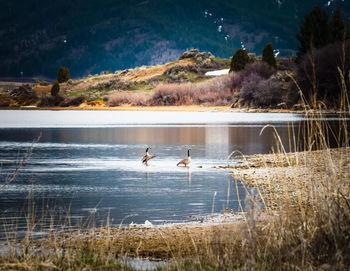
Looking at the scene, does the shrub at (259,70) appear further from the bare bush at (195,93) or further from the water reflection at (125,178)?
the water reflection at (125,178)

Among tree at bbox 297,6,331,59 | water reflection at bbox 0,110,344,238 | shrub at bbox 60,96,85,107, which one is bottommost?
water reflection at bbox 0,110,344,238

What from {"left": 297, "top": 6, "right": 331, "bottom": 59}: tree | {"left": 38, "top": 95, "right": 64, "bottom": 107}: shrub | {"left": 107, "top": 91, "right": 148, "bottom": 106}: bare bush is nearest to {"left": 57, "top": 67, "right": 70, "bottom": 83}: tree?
{"left": 38, "top": 95, "right": 64, "bottom": 107}: shrub

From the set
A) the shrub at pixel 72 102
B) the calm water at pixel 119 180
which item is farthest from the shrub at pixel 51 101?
the calm water at pixel 119 180

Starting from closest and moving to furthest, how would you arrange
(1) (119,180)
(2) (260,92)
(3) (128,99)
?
(1) (119,180)
(2) (260,92)
(3) (128,99)

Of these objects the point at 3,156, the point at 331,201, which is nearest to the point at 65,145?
the point at 3,156

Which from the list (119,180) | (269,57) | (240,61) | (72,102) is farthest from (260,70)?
(119,180)

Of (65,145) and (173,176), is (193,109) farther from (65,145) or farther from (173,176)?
(173,176)

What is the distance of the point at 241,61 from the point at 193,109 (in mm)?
10131

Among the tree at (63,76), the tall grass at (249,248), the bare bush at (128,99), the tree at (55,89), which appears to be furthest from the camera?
the tree at (63,76)

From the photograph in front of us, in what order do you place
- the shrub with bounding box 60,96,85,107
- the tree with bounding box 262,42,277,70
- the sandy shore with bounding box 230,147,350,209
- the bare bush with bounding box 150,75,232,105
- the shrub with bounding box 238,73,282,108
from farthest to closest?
the shrub with bounding box 60,96,85,107
the tree with bounding box 262,42,277,70
the bare bush with bounding box 150,75,232,105
the shrub with bounding box 238,73,282,108
the sandy shore with bounding box 230,147,350,209

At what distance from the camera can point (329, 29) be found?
64.2 metres

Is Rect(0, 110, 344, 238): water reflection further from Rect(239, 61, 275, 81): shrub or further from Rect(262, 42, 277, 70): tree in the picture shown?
Rect(262, 42, 277, 70): tree

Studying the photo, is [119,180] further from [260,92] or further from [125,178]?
[260,92]

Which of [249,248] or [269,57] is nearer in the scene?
[249,248]
